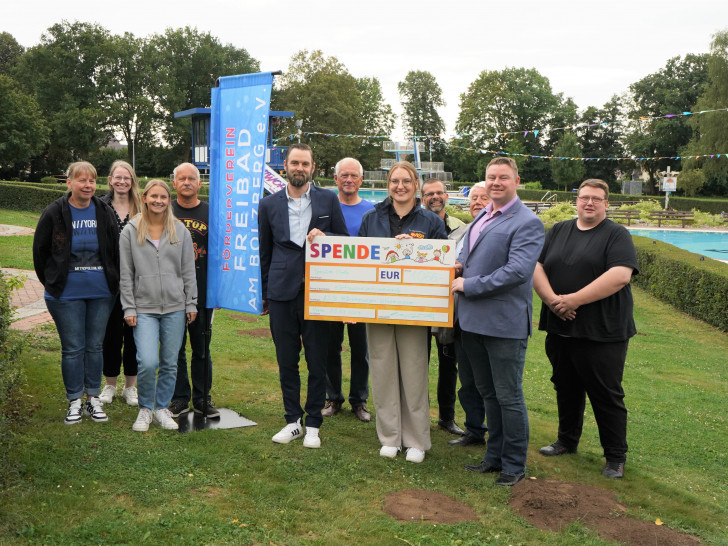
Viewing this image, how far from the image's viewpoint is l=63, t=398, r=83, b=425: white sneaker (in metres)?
4.99

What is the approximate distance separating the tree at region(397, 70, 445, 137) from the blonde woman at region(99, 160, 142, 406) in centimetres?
7710

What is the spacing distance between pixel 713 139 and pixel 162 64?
48.9 meters

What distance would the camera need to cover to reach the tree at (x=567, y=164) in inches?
2485

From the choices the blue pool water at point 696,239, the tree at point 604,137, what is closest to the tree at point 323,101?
the tree at point 604,137

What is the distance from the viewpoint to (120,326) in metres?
5.59

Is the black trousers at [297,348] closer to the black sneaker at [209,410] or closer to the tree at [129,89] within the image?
the black sneaker at [209,410]

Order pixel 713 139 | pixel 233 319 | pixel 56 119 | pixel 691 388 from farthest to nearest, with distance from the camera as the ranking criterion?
pixel 56 119, pixel 713 139, pixel 233 319, pixel 691 388

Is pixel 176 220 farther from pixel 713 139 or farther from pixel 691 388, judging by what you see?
pixel 713 139

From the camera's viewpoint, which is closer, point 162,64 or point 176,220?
point 176,220

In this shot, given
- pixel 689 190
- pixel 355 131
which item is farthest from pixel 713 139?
pixel 355 131

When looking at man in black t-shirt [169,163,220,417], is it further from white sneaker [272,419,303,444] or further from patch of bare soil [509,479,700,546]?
patch of bare soil [509,479,700,546]

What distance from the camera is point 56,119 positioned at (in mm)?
52969

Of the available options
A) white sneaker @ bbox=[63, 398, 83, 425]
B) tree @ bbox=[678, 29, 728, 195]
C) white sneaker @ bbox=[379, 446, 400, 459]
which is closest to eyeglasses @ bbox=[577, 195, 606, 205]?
white sneaker @ bbox=[379, 446, 400, 459]

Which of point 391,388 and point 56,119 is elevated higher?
point 56,119
